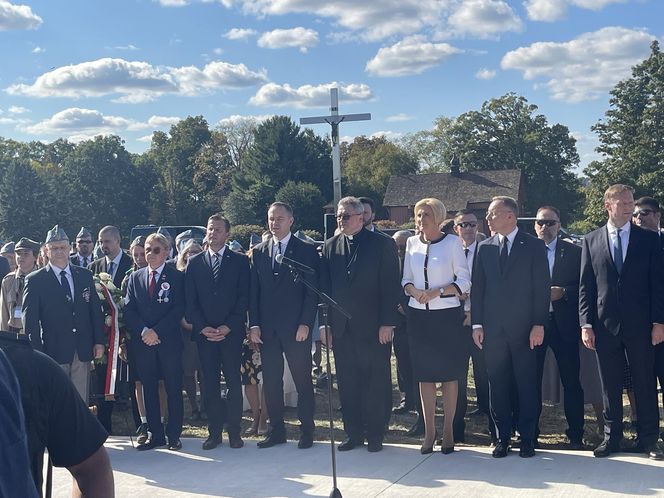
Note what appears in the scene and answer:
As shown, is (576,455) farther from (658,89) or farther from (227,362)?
(658,89)

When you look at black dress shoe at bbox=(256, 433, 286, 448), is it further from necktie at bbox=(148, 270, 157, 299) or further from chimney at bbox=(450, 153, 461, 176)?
chimney at bbox=(450, 153, 461, 176)

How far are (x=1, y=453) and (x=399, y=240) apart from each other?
7628 mm

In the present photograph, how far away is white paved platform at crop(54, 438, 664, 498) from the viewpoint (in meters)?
5.30

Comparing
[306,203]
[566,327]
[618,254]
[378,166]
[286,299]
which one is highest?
[378,166]

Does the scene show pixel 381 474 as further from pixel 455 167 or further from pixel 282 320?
pixel 455 167

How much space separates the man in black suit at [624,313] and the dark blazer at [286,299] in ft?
8.17

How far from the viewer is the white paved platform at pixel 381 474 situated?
17.4ft

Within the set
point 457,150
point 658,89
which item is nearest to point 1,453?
point 658,89

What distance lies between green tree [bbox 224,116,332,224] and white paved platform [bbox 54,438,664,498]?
50260mm

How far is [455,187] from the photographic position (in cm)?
6569

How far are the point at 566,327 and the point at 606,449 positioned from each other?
44.5 inches

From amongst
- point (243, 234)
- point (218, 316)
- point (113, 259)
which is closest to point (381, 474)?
point (218, 316)

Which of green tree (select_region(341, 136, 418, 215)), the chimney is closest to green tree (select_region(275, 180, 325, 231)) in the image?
green tree (select_region(341, 136, 418, 215))

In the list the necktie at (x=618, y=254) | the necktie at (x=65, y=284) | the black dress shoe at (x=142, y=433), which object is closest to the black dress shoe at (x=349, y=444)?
the black dress shoe at (x=142, y=433)
